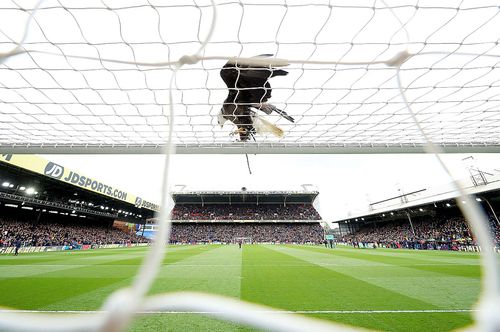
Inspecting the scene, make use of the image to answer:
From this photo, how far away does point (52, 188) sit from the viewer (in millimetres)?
26266

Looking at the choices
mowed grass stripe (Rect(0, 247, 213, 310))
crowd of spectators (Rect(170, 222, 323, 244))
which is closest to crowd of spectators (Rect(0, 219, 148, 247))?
crowd of spectators (Rect(170, 222, 323, 244))

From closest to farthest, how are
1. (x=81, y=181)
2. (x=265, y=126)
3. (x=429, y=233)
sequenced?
(x=265, y=126) < (x=81, y=181) < (x=429, y=233)

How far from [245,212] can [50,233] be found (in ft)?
93.1

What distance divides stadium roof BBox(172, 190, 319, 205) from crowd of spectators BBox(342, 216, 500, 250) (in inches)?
517

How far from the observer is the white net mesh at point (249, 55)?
9.04 ft

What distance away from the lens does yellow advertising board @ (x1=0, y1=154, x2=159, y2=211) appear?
60.2ft

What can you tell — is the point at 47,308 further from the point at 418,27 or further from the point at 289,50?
the point at 418,27

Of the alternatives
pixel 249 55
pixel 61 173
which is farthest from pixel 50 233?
pixel 249 55

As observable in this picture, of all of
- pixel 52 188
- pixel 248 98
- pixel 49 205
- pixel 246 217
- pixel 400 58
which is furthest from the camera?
pixel 246 217

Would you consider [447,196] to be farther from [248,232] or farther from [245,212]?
[245,212]

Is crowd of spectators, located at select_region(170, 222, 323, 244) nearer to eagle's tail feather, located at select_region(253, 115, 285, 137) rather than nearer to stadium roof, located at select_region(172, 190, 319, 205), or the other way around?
stadium roof, located at select_region(172, 190, 319, 205)

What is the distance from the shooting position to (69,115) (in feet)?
15.0

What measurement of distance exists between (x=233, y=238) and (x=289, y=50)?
41.1 meters

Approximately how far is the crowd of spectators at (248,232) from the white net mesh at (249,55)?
1443 inches
